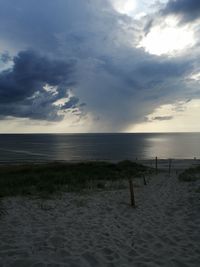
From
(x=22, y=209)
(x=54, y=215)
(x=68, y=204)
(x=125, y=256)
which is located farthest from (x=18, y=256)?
(x=68, y=204)

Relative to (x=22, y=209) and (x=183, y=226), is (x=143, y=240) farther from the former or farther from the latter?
(x=22, y=209)

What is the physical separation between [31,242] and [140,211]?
541 cm

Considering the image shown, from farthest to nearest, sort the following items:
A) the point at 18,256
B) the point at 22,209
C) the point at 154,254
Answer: the point at 22,209
the point at 154,254
the point at 18,256

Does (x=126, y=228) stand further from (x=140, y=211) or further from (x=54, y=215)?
(x=54, y=215)

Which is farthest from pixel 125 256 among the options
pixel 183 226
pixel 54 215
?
pixel 54 215

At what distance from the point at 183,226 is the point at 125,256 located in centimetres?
320

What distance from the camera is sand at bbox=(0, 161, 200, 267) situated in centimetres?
612

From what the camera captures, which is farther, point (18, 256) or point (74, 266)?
point (18, 256)

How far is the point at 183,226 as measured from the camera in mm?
8633

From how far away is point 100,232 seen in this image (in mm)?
8180

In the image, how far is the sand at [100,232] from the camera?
20.1ft

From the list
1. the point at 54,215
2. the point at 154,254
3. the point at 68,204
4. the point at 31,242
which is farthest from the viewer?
the point at 68,204

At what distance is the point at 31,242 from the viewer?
7.06m

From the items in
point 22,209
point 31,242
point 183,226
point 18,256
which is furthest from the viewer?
point 22,209
